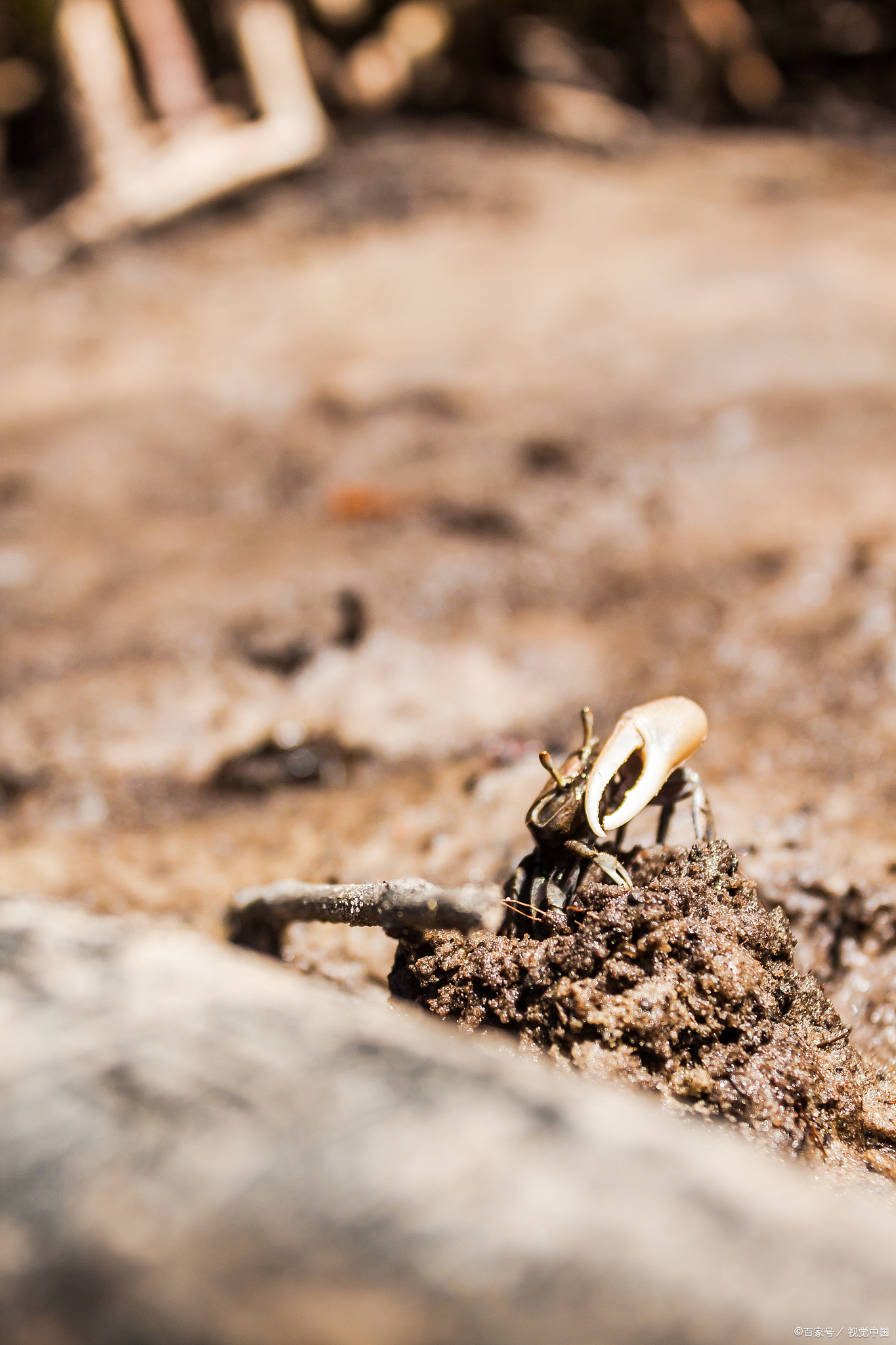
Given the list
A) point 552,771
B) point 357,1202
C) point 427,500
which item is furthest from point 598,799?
point 427,500

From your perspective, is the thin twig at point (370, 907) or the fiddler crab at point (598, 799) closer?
the thin twig at point (370, 907)

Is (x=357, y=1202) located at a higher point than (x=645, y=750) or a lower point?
higher

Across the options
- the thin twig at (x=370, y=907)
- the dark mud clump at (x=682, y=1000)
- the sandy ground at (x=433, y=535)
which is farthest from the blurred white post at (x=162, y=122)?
the dark mud clump at (x=682, y=1000)

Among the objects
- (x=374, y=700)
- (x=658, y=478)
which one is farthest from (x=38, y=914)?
(x=658, y=478)

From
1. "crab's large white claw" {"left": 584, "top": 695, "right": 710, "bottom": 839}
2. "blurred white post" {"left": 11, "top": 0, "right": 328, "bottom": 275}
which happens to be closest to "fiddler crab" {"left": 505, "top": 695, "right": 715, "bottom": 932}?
"crab's large white claw" {"left": 584, "top": 695, "right": 710, "bottom": 839}

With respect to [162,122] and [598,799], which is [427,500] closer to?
[598,799]

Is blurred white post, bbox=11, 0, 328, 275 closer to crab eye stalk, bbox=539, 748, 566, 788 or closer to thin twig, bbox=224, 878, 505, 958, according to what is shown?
thin twig, bbox=224, 878, 505, 958

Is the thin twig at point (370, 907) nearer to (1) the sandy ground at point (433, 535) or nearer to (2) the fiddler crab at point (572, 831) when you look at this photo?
(2) the fiddler crab at point (572, 831)
